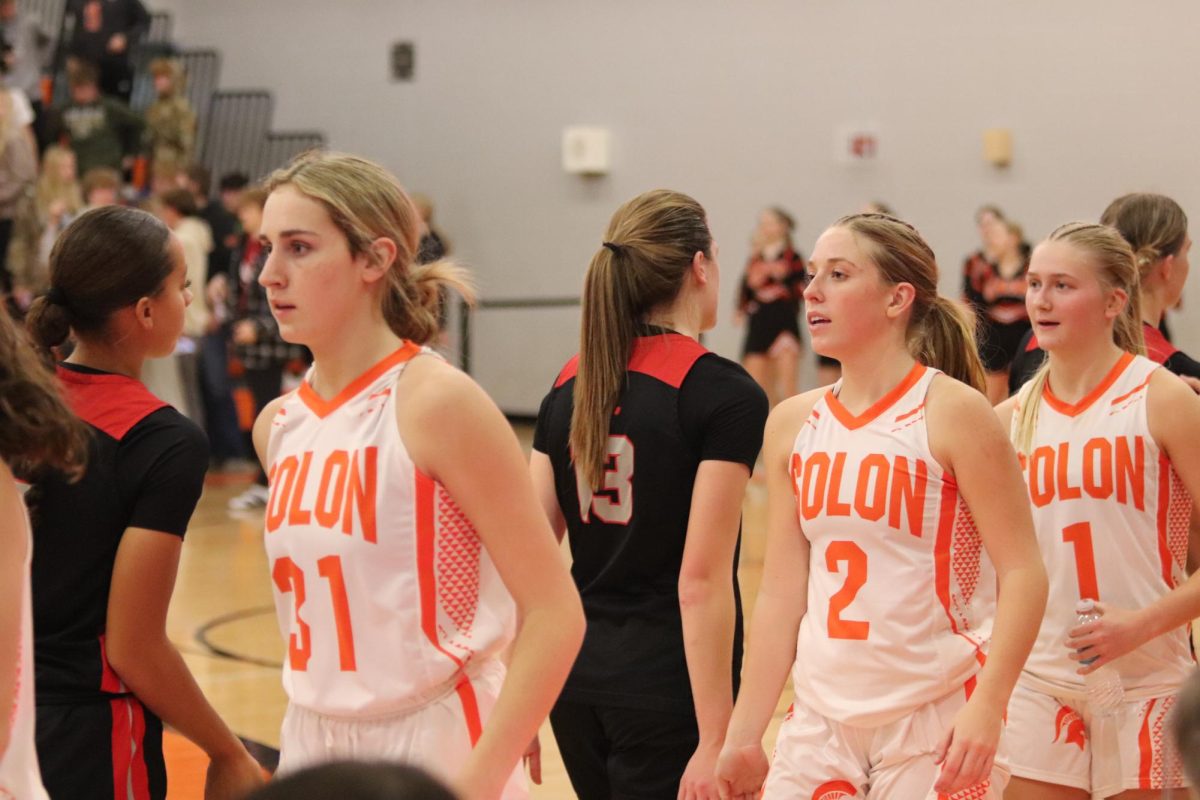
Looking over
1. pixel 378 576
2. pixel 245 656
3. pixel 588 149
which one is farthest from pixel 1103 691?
pixel 588 149

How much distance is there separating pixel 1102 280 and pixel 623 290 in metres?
1.02

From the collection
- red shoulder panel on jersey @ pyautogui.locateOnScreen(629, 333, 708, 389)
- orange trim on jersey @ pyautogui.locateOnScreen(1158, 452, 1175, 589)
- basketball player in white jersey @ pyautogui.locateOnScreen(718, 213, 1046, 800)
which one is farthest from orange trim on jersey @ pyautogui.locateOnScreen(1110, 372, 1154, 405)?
red shoulder panel on jersey @ pyautogui.locateOnScreen(629, 333, 708, 389)

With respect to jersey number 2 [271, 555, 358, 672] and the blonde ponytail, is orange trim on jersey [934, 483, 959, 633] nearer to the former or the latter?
the blonde ponytail

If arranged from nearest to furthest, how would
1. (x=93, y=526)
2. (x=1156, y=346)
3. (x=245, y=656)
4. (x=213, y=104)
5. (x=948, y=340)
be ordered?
(x=93, y=526), (x=948, y=340), (x=1156, y=346), (x=245, y=656), (x=213, y=104)

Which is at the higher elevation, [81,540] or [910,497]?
[910,497]

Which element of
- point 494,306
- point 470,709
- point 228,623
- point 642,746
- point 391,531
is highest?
point 391,531

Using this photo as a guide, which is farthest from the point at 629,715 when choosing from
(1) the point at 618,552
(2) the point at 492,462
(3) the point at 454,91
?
(3) the point at 454,91

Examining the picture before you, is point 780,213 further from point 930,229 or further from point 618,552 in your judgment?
point 618,552

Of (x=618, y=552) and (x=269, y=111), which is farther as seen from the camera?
(x=269, y=111)

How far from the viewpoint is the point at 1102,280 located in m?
3.28

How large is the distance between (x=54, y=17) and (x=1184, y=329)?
11159mm

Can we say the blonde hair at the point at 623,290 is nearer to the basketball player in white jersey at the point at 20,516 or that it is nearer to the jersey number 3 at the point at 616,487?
the jersey number 3 at the point at 616,487

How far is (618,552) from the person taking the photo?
2.95 m

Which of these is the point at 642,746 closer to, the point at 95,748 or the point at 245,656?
the point at 95,748
